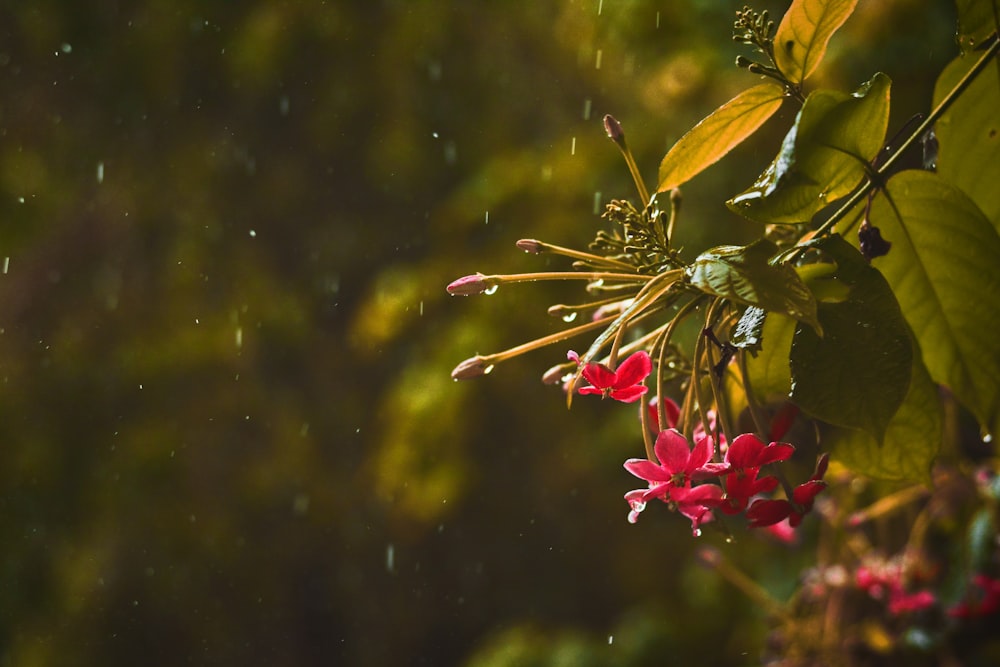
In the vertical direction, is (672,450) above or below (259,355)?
above

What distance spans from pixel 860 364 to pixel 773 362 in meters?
0.06

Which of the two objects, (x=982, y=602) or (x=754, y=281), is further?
(x=982, y=602)

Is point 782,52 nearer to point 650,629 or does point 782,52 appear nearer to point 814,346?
point 814,346

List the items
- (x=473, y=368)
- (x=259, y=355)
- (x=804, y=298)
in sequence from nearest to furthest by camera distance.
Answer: (x=804, y=298)
(x=473, y=368)
(x=259, y=355)

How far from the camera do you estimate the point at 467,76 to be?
80.8 inches

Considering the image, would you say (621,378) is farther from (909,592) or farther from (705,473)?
(909,592)

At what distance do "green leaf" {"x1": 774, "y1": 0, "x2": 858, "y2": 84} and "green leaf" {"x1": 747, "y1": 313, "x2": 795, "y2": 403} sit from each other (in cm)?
8

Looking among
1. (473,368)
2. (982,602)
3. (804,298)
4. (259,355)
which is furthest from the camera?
(259,355)

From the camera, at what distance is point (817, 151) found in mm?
262

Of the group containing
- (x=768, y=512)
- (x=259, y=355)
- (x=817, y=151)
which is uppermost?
(x=817, y=151)

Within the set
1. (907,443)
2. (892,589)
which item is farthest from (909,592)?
(907,443)

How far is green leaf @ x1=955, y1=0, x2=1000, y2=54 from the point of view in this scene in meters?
0.30

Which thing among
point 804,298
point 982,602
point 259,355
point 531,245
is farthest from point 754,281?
point 259,355

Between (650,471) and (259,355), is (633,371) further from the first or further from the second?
(259,355)
